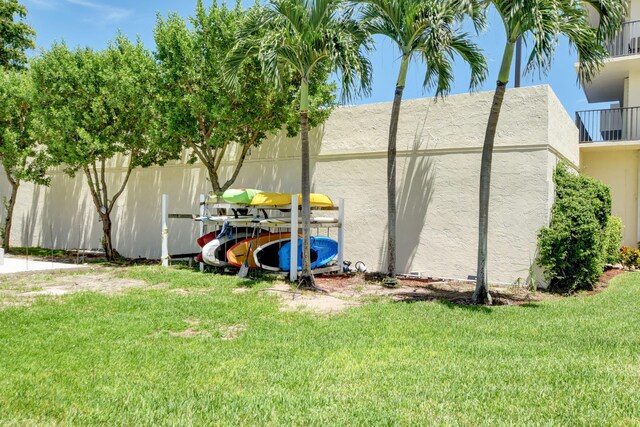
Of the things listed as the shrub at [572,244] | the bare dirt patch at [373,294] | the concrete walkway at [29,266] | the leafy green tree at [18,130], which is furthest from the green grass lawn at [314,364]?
the leafy green tree at [18,130]

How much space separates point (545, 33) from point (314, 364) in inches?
254

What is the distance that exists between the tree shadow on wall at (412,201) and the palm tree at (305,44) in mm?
2686

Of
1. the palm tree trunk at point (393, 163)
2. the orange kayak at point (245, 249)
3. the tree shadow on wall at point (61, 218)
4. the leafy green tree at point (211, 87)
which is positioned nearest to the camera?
the palm tree trunk at point (393, 163)

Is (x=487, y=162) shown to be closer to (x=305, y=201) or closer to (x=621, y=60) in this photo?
(x=305, y=201)

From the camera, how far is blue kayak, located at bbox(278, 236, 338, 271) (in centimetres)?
1176

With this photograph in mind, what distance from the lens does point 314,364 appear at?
201 inches

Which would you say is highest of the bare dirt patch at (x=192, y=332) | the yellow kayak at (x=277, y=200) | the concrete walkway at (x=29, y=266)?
the yellow kayak at (x=277, y=200)

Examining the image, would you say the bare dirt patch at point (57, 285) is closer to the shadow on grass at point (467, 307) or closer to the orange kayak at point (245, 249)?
the orange kayak at point (245, 249)

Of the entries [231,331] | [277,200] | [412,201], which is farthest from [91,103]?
[231,331]

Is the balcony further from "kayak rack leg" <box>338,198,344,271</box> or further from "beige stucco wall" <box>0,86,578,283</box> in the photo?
"kayak rack leg" <box>338,198,344,271</box>

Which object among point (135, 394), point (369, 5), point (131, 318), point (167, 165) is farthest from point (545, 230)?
point (167, 165)

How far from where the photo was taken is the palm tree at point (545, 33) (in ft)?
Result: 25.9

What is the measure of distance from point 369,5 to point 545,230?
608 cm

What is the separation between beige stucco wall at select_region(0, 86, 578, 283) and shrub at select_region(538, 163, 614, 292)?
0.40m
